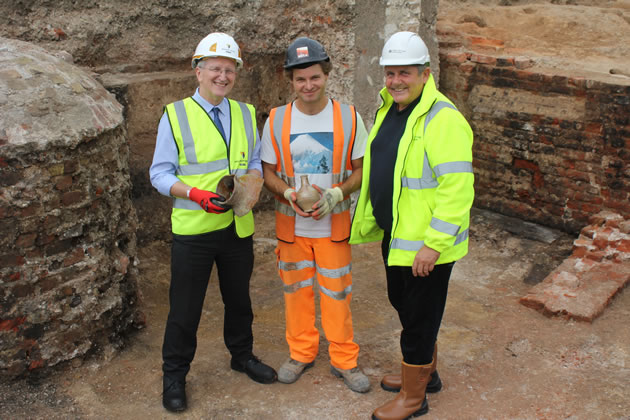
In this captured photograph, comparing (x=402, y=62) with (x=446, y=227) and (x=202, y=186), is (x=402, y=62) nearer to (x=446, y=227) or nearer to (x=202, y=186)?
(x=446, y=227)

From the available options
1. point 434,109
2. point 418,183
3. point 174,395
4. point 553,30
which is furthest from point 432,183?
point 553,30

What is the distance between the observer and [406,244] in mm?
3166

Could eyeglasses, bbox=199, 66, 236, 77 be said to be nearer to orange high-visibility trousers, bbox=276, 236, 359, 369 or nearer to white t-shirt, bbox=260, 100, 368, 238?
white t-shirt, bbox=260, 100, 368, 238

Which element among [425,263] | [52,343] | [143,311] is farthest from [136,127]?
[425,263]

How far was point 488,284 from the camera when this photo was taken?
5.41 meters

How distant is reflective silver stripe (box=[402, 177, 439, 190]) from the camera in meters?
3.09

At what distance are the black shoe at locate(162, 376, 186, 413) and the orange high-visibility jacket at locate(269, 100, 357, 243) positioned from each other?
999 mm

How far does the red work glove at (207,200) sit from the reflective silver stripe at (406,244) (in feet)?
2.90

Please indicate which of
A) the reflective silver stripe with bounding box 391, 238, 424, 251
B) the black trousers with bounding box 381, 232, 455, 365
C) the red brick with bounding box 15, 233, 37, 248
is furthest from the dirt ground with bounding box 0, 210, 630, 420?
the reflective silver stripe with bounding box 391, 238, 424, 251

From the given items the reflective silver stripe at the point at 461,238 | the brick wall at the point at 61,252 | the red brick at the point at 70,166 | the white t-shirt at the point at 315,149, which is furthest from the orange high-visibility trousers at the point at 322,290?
the red brick at the point at 70,166

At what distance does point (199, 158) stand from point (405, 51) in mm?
1175

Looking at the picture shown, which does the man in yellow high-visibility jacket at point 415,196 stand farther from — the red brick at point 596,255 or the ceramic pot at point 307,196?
the red brick at point 596,255

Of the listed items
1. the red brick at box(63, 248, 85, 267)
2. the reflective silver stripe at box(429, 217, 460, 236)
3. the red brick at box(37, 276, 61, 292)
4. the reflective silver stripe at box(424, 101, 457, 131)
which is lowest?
the red brick at box(37, 276, 61, 292)

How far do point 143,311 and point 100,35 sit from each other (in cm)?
229
